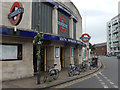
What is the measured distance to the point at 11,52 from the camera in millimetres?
9641

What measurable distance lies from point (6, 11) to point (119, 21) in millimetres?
74773

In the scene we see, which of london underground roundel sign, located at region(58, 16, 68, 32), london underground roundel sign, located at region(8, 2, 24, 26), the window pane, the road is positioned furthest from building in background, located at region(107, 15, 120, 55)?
london underground roundel sign, located at region(8, 2, 24, 26)

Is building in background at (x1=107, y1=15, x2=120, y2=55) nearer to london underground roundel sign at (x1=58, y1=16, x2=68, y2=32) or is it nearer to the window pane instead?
london underground roundel sign at (x1=58, y1=16, x2=68, y2=32)

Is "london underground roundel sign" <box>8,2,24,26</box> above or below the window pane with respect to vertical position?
above

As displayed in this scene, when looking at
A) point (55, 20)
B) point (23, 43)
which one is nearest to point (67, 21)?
point (55, 20)

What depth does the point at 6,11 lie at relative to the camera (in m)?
9.66

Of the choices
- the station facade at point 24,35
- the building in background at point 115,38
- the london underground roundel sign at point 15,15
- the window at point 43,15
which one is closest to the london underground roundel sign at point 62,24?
the station facade at point 24,35

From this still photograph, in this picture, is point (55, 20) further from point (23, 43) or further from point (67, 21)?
point (23, 43)

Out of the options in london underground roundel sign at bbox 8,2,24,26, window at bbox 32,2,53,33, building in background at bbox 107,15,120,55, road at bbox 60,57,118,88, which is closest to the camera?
road at bbox 60,57,118,88

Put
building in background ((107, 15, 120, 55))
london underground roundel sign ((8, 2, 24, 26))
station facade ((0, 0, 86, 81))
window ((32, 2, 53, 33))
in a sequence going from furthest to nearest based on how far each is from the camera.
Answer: building in background ((107, 15, 120, 55))
window ((32, 2, 53, 33))
station facade ((0, 0, 86, 81))
london underground roundel sign ((8, 2, 24, 26))

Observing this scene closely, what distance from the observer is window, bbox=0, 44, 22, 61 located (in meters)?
9.17

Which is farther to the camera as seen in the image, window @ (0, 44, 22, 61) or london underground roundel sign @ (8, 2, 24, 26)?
window @ (0, 44, 22, 61)

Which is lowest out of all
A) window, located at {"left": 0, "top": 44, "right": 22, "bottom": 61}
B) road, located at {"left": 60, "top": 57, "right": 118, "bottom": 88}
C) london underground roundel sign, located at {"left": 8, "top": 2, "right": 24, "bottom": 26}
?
road, located at {"left": 60, "top": 57, "right": 118, "bottom": 88}

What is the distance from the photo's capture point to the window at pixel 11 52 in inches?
361
